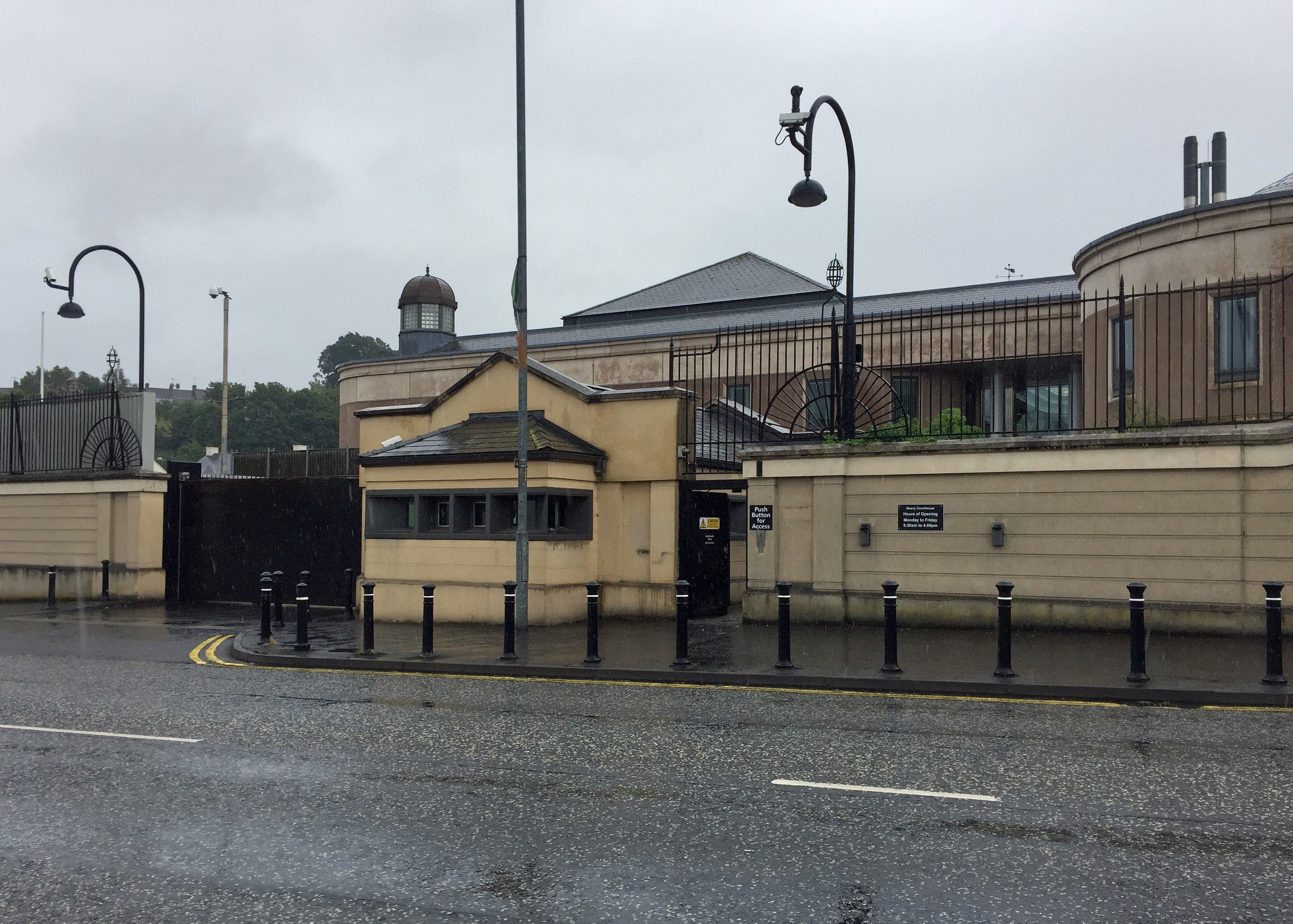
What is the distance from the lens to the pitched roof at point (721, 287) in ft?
154

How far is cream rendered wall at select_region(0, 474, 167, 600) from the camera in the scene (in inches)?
947

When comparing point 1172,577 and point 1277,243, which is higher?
point 1277,243

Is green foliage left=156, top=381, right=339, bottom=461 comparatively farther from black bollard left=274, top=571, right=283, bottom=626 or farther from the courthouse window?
the courthouse window

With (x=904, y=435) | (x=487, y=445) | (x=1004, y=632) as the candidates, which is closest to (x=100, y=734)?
(x=1004, y=632)

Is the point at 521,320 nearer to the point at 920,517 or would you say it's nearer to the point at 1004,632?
the point at 920,517

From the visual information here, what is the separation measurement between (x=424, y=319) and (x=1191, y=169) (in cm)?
3461

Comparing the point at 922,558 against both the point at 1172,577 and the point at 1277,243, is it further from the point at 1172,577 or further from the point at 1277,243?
the point at 1277,243

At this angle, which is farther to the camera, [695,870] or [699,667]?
[699,667]

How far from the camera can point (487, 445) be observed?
17.8 m

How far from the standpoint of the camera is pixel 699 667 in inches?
475

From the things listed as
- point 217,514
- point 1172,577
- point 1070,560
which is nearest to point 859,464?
point 1070,560

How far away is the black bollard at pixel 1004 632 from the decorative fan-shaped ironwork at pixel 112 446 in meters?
20.0

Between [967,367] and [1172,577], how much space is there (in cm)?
2229

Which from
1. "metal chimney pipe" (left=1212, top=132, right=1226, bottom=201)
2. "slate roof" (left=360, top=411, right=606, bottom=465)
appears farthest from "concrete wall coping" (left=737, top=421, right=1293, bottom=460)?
"metal chimney pipe" (left=1212, top=132, right=1226, bottom=201)
